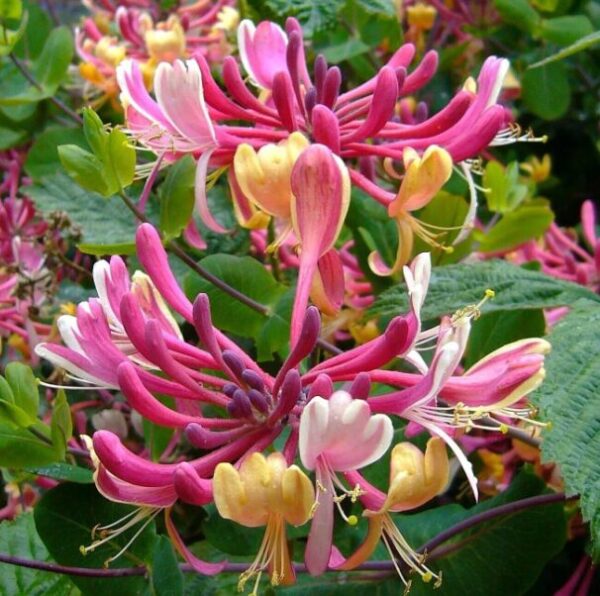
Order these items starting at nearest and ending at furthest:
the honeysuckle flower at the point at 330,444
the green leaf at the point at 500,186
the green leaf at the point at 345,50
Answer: the honeysuckle flower at the point at 330,444
the green leaf at the point at 500,186
the green leaf at the point at 345,50

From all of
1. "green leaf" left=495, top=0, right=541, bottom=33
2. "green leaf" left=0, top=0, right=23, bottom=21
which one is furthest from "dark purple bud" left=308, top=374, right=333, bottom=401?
"green leaf" left=495, top=0, right=541, bottom=33

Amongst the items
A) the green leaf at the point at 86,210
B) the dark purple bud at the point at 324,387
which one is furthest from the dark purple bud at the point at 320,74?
the dark purple bud at the point at 324,387

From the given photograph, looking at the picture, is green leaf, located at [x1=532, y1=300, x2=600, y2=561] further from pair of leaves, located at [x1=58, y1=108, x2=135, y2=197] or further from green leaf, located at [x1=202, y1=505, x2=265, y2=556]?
pair of leaves, located at [x1=58, y1=108, x2=135, y2=197]

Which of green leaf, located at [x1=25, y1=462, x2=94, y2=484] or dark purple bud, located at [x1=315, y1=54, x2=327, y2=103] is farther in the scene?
dark purple bud, located at [x1=315, y1=54, x2=327, y2=103]

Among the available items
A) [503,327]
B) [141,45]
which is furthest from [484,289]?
[141,45]

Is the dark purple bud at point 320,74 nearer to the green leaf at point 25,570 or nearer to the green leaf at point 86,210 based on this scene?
the green leaf at point 86,210

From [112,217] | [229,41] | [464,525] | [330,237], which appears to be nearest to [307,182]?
[330,237]

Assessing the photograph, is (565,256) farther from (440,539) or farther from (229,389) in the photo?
(229,389)
